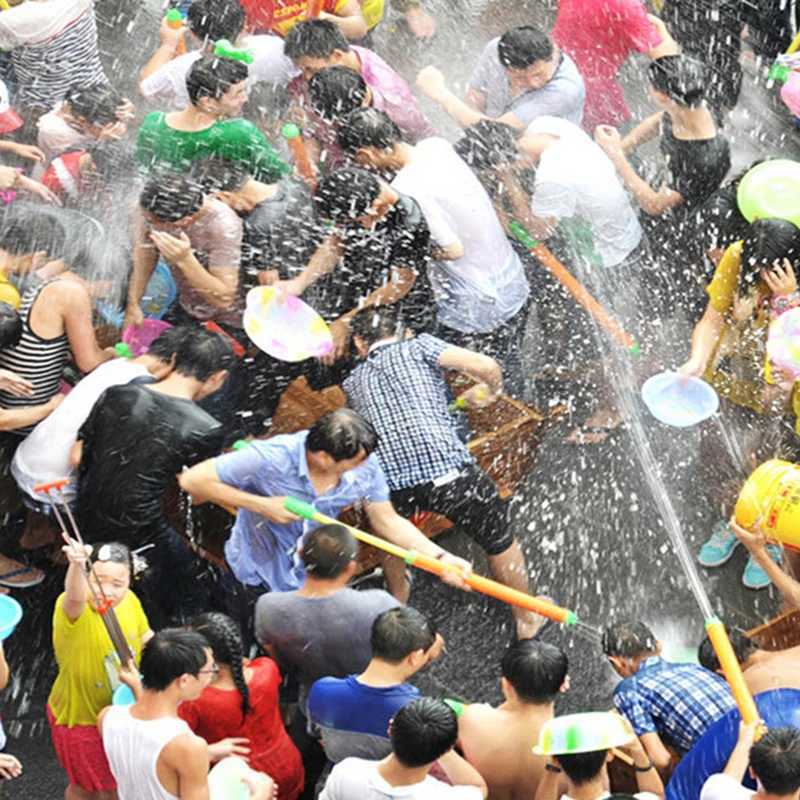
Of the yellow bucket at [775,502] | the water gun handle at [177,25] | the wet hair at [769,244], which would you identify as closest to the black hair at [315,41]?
the water gun handle at [177,25]

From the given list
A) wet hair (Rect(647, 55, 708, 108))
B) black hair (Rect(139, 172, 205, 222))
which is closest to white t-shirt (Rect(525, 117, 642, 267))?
wet hair (Rect(647, 55, 708, 108))

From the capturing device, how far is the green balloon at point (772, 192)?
266 inches

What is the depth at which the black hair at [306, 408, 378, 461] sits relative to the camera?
568 cm

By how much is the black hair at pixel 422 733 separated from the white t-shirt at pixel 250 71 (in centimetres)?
439

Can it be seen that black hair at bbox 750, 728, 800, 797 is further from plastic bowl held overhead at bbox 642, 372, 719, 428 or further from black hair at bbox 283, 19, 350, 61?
black hair at bbox 283, 19, 350, 61

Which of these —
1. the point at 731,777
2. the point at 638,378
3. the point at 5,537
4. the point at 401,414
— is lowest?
the point at 5,537

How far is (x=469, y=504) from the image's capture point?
6254mm

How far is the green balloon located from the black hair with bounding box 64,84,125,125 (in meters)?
2.95

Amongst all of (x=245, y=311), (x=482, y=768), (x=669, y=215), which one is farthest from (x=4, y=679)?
(x=669, y=215)

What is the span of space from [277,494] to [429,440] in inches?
26.6

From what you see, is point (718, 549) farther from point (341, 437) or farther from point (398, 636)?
point (398, 636)

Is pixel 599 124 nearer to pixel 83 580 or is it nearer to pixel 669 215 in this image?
pixel 669 215

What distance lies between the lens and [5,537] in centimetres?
669

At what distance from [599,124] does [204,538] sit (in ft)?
10.7
